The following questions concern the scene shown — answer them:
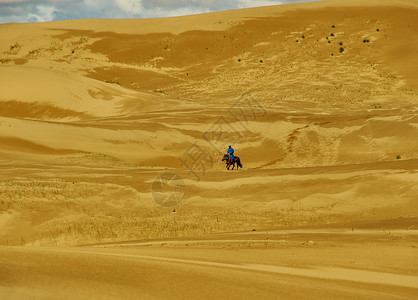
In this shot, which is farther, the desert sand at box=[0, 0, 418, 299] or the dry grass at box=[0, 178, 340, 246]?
the dry grass at box=[0, 178, 340, 246]

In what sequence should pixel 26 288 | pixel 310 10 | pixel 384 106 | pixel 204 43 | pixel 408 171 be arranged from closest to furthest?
1. pixel 26 288
2. pixel 408 171
3. pixel 384 106
4. pixel 204 43
5. pixel 310 10

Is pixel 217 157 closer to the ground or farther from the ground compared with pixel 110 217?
farther from the ground

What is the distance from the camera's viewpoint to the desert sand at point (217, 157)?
20.5 ft

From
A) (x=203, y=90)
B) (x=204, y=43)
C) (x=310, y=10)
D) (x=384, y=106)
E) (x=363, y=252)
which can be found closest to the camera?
(x=363, y=252)

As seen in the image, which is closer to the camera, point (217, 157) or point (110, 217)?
point (110, 217)

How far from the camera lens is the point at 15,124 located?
29359 millimetres

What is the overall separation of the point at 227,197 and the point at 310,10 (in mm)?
56908

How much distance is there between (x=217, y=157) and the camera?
29438mm

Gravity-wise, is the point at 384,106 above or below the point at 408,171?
above

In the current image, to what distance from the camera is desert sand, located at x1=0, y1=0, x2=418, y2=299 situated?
20.5 feet

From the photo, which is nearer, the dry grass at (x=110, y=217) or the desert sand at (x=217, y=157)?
the desert sand at (x=217, y=157)

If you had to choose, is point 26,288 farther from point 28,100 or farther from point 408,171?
point 28,100

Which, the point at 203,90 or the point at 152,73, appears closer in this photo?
the point at 203,90

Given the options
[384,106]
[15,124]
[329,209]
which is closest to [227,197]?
[329,209]
